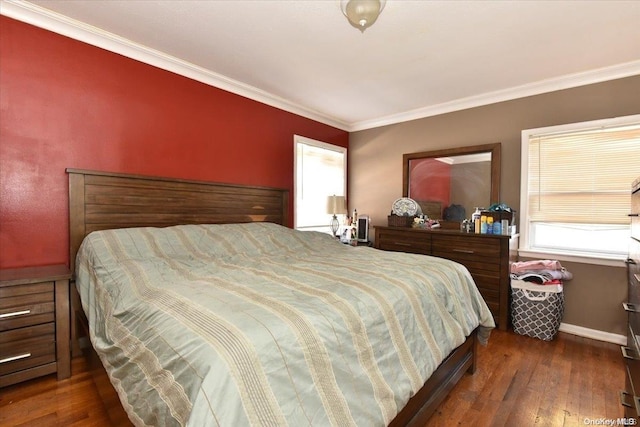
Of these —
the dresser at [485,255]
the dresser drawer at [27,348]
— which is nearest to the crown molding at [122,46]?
the dresser drawer at [27,348]

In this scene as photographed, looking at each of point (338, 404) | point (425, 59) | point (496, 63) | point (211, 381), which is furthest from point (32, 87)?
point (496, 63)

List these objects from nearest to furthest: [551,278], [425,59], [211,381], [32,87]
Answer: [211,381] → [32,87] → [425,59] → [551,278]

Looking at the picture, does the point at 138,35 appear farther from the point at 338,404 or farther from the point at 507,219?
the point at 507,219

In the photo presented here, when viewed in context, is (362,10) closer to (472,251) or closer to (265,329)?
(265,329)

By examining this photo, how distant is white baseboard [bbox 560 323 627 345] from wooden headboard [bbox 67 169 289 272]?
3.22m

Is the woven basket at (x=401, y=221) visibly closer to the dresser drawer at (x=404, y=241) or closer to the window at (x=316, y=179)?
the dresser drawer at (x=404, y=241)

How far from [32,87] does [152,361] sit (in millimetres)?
2191

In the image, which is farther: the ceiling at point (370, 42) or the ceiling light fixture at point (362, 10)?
the ceiling at point (370, 42)

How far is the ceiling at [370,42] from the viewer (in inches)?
76.3

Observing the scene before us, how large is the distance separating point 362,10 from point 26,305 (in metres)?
2.60

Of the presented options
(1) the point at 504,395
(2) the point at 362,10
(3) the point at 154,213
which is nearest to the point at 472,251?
(1) the point at 504,395

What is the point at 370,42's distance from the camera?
2.31 metres

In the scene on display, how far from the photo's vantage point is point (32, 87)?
6.68 ft

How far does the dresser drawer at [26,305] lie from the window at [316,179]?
240 cm
